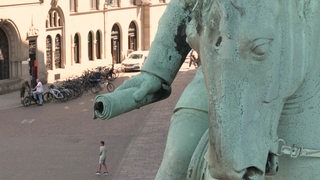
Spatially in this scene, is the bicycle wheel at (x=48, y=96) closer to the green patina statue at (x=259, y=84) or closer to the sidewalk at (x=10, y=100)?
the sidewalk at (x=10, y=100)

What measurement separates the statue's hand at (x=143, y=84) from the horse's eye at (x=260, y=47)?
0.99 metres

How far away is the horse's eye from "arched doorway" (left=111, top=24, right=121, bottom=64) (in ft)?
121

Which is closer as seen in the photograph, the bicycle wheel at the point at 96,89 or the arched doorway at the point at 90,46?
the bicycle wheel at the point at 96,89

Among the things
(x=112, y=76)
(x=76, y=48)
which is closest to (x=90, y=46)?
(x=76, y=48)

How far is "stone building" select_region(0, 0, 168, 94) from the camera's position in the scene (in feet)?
99.7

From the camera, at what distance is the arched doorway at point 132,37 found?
41.8 meters

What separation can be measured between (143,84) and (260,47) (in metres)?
1.03

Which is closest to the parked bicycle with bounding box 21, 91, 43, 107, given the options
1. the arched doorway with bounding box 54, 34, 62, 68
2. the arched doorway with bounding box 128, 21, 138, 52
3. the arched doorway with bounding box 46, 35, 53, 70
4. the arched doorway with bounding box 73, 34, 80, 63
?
the arched doorway with bounding box 46, 35, 53, 70

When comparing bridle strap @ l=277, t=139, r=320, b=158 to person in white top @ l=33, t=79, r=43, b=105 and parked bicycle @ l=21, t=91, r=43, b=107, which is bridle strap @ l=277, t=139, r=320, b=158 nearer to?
person in white top @ l=33, t=79, r=43, b=105

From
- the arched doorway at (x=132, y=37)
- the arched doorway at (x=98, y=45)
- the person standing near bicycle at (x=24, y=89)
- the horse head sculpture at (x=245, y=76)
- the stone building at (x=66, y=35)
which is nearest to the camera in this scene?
the horse head sculpture at (x=245, y=76)

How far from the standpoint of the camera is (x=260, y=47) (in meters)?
2.42

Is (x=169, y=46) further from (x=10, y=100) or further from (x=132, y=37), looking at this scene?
(x=132, y=37)

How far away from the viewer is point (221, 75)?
95.9 inches

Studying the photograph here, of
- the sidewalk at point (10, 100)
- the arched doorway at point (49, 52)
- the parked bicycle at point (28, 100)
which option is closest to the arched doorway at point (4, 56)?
the sidewalk at point (10, 100)
